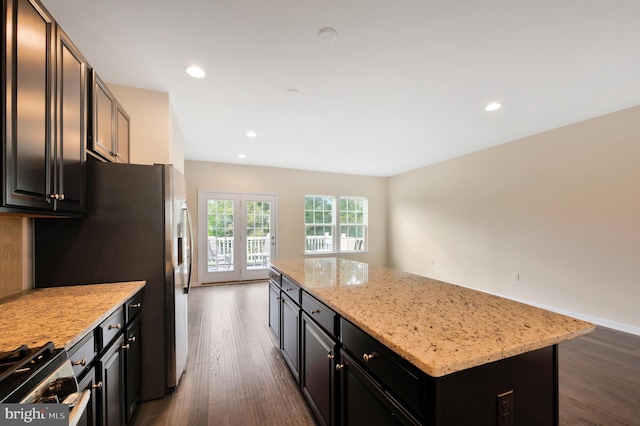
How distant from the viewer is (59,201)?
140 centimetres

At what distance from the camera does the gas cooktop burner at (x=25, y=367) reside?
0.67 metres

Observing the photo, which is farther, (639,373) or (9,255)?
(639,373)

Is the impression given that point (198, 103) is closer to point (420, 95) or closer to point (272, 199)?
point (420, 95)

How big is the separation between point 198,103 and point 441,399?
10.6 feet

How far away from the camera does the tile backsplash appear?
57.4 inches

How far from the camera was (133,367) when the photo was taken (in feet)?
5.50

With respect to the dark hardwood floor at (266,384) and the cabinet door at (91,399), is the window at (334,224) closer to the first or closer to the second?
the dark hardwood floor at (266,384)

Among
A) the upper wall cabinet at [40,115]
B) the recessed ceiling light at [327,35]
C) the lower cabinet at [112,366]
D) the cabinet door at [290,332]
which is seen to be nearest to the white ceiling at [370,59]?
the recessed ceiling light at [327,35]

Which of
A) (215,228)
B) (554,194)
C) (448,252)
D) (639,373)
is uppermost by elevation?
(554,194)

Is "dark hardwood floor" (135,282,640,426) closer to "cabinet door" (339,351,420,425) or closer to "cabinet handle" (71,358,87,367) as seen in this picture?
"cabinet door" (339,351,420,425)

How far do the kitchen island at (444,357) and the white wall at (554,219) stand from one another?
10.5 ft

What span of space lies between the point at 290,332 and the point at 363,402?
1.11 m

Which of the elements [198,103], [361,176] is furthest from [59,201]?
[361,176]

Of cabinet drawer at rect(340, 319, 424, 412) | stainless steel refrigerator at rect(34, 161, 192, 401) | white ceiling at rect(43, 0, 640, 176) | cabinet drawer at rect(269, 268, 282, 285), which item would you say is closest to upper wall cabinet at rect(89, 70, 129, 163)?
stainless steel refrigerator at rect(34, 161, 192, 401)
